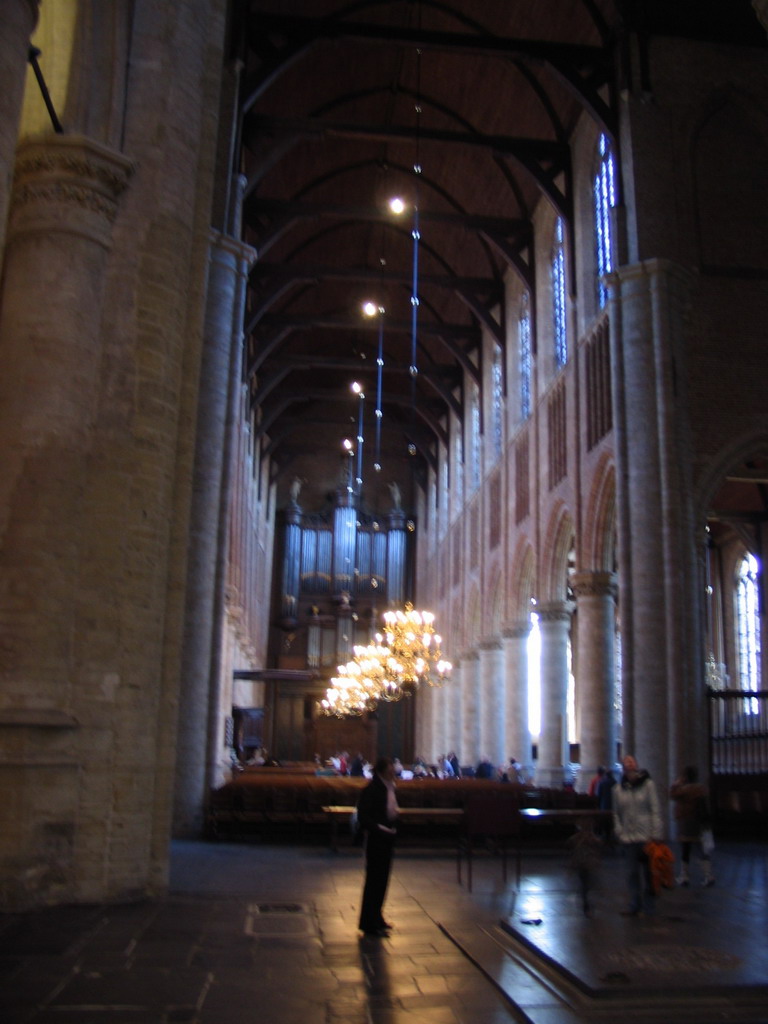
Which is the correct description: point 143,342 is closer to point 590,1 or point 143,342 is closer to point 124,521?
point 124,521

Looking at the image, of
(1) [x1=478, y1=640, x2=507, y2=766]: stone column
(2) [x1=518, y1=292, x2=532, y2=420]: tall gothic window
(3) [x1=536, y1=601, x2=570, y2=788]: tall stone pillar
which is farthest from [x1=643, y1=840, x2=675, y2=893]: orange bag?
(1) [x1=478, y1=640, x2=507, y2=766]: stone column

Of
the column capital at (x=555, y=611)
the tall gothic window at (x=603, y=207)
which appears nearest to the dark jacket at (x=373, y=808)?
the tall gothic window at (x=603, y=207)

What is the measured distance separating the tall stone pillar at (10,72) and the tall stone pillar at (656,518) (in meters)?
11.5

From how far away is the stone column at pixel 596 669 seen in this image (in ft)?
59.1

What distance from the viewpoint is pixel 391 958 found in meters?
6.51

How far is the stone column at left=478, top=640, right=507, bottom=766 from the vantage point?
2769cm

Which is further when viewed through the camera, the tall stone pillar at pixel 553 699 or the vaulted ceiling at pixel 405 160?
the tall stone pillar at pixel 553 699

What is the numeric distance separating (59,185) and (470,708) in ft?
81.0

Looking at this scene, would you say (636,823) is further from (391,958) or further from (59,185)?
(59,185)

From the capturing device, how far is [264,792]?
14602 mm

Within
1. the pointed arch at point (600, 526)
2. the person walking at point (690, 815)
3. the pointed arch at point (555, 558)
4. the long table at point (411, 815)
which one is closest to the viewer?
the person walking at point (690, 815)

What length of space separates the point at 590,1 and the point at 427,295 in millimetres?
14941

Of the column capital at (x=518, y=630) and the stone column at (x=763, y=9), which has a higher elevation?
the stone column at (x=763, y=9)

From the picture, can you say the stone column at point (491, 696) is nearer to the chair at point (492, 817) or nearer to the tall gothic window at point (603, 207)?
the tall gothic window at point (603, 207)
